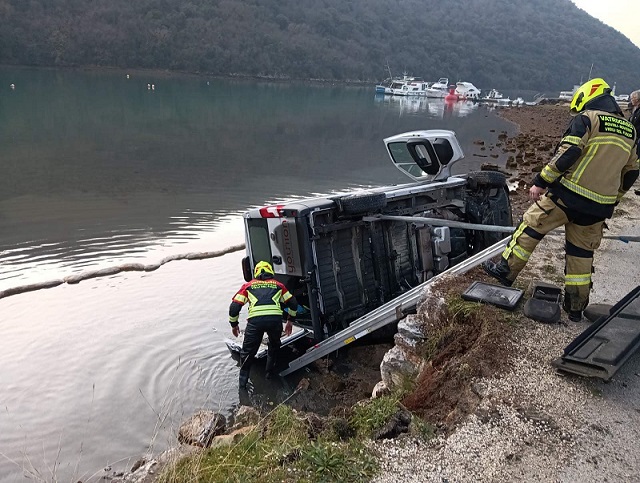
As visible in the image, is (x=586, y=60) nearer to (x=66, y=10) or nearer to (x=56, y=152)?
(x=66, y=10)

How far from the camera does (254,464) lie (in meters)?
3.19

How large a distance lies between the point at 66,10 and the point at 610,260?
323 ft

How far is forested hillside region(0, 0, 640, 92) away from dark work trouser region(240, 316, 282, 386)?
84.6m

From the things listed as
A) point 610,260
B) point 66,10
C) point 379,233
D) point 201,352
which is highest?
point 66,10

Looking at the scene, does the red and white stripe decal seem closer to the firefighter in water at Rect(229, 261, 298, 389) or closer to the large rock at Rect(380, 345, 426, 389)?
the firefighter in water at Rect(229, 261, 298, 389)

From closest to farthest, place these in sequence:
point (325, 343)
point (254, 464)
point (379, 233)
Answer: point (254, 464)
point (325, 343)
point (379, 233)

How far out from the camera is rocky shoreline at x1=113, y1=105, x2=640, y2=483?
3127 millimetres

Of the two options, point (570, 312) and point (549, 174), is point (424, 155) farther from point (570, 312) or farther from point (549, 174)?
point (570, 312)

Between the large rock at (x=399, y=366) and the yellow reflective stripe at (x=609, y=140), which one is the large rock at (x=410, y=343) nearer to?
the large rock at (x=399, y=366)

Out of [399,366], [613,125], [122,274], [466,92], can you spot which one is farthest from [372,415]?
[466,92]

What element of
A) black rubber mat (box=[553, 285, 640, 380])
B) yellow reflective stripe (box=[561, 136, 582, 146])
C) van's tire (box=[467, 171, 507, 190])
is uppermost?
yellow reflective stripe (box=[561, 136, 582, 146])

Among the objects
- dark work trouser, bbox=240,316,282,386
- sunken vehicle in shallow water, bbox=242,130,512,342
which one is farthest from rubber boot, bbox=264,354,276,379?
sunken vehicle in shallow water, bbox=242,130,512,342

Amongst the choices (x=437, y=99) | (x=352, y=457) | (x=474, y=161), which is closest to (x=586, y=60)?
(x=437, y=99)

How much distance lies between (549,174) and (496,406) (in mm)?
2026
